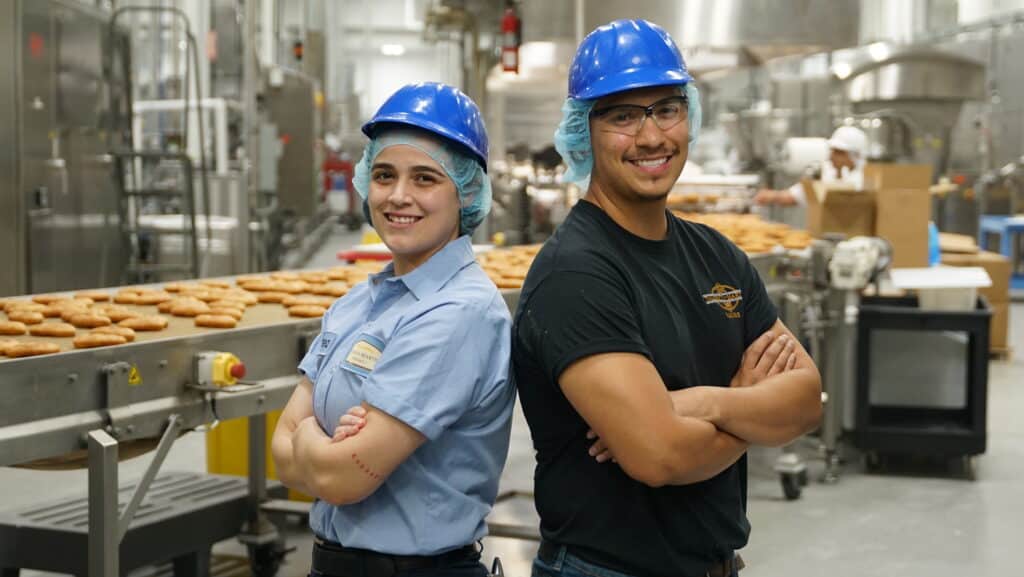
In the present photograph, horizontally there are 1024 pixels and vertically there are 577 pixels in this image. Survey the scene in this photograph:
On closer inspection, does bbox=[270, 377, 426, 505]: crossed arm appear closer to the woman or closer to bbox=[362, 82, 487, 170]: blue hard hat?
the woman

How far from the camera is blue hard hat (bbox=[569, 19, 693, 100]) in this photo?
5.03 feet

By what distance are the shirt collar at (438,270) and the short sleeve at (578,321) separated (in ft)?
0.62

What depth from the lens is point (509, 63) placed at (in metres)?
6.35

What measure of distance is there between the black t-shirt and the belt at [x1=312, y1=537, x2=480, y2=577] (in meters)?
0.15

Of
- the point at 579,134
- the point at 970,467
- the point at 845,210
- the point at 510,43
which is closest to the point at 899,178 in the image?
the point at 845,210

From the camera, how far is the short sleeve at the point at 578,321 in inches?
56.3

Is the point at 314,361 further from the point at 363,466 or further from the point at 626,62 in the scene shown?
the point at 626,62

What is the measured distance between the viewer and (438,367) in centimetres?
153

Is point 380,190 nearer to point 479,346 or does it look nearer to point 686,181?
point 479,346

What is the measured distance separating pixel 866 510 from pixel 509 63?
308 centimetres

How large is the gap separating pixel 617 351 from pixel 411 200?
385mm

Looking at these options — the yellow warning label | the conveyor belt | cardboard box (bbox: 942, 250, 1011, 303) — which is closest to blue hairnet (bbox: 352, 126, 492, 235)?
the yellow warning label

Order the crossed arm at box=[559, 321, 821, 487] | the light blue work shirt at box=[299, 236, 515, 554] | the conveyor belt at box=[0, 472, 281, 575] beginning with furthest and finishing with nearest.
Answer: the conveyor belt at box=[0, 472, 281, 575] → the light blue work shirt at box=[299, 236, 515, 554] → the crossed arm at box=[559, 321, 821, 487]

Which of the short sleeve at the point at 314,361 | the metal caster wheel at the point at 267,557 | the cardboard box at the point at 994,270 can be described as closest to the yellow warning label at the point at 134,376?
the short sleeve at the point at 314,361
